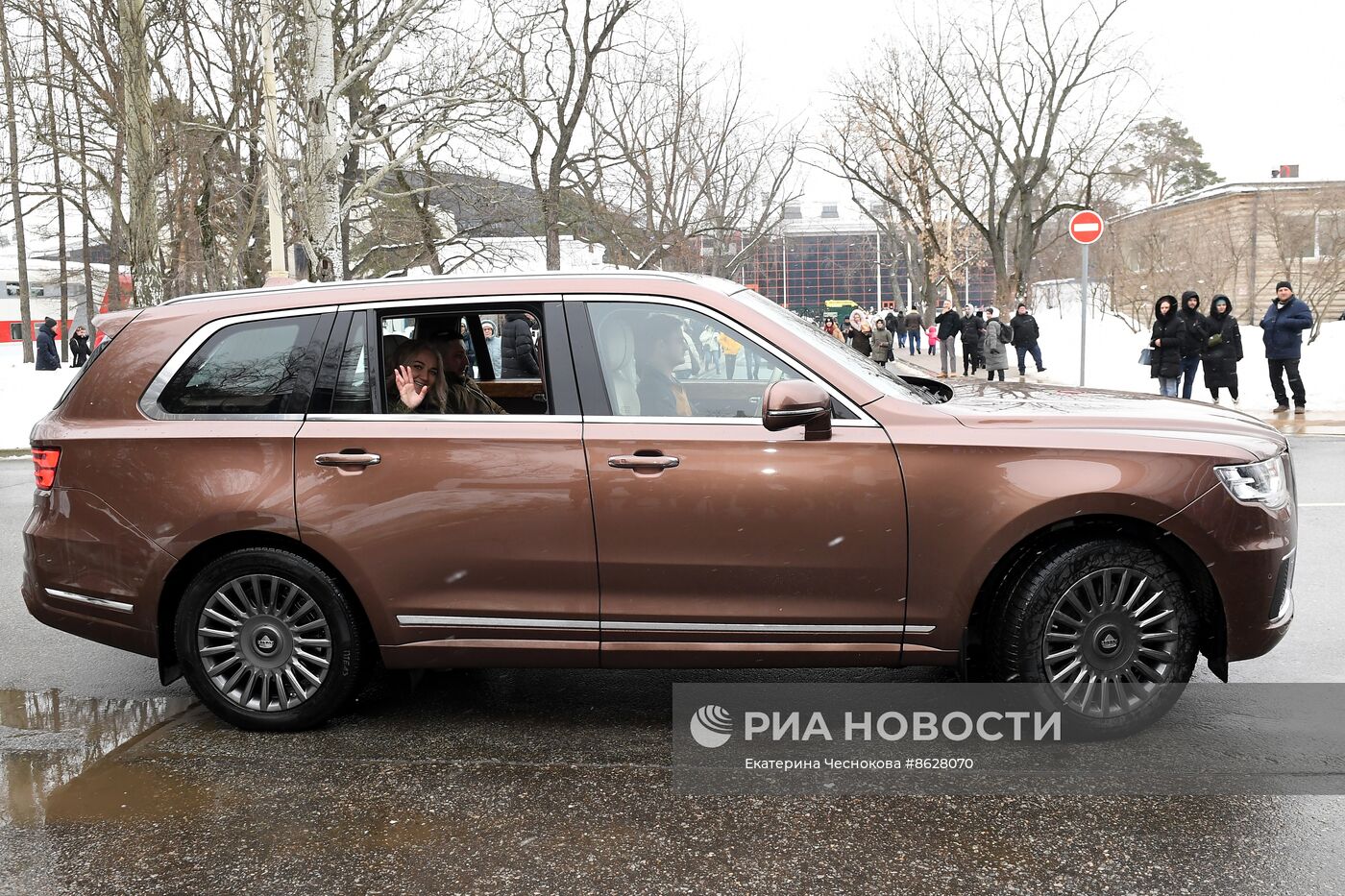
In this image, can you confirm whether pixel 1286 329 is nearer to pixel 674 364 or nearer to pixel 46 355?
pixel 674 364

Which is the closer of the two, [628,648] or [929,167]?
[628,648]

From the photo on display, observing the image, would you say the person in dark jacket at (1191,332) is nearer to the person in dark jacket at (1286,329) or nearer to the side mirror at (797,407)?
the person in dark jacket at (1286,329)

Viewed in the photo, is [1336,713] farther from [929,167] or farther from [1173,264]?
[1173,264]

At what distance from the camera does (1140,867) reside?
3.32 m

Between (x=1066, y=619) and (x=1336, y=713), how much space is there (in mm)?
1329

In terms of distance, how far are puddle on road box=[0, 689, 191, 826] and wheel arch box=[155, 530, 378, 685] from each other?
Answer: 14.4 inches

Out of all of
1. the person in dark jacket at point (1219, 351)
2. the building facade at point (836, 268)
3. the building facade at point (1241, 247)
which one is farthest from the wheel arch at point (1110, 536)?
the building facade at point (836, 268)

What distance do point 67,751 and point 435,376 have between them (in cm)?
203

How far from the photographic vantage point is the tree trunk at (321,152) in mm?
19703

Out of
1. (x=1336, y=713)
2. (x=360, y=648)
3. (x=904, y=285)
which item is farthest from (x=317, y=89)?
(x=904, y=285)

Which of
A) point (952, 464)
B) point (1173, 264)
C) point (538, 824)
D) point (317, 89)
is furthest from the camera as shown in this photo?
point (1173, 264)

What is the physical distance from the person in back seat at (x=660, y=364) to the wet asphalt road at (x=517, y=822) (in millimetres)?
1283

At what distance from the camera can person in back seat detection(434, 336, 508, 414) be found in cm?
450

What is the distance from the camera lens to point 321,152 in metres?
20.1
